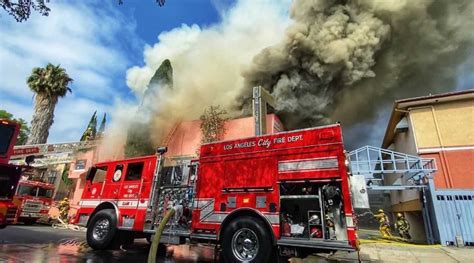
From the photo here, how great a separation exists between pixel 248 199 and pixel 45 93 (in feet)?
78.5

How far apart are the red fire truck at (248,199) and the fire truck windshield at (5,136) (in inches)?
145

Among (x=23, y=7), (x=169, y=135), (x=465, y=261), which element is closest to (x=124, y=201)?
(x=23, y=7)

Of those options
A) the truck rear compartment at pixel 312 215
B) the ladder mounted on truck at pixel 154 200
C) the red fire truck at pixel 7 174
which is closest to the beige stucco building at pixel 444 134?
the truck rear compartment at pixel 312 215

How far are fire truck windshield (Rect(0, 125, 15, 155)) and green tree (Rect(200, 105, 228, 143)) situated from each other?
9494 millimetres

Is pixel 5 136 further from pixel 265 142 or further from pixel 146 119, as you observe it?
pixel 146 119

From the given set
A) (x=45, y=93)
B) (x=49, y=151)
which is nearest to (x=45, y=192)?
(x=49, y=151)

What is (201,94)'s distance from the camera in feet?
70.0

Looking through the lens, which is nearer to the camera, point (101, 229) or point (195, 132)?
point (101, 229)

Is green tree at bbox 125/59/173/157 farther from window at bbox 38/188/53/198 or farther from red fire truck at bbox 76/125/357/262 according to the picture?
red fire truck at bbox 76/125/357/262

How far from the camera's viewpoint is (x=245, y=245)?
570 cm

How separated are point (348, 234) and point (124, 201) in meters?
5.81

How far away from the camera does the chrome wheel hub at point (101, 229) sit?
7734 millimetres

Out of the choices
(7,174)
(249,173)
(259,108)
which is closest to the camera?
(249,173)

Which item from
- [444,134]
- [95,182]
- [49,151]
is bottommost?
[95,182]
